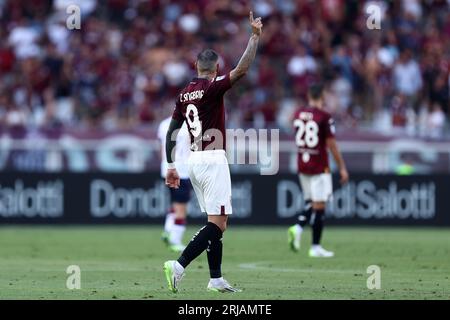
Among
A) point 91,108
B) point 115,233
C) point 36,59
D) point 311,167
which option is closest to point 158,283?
point 311,167

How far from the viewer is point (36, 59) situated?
95.2 ft

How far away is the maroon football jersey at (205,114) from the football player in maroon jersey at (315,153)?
6.06m

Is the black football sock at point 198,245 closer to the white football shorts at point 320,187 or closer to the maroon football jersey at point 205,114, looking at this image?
the maroon football jersey at point 205,114

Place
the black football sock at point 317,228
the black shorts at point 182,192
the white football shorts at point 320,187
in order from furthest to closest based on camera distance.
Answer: the black shorts at point 182,192 < the white football shorts at point 320,187 < the black football sock at point 317,228

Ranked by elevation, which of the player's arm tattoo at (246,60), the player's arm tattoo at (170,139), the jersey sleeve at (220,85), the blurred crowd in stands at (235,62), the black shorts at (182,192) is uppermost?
the blurred crowd in stands at (235,62)

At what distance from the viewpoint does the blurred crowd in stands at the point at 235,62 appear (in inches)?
1051

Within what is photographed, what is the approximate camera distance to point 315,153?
1839 centimetres

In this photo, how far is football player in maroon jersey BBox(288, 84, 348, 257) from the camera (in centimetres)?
1816

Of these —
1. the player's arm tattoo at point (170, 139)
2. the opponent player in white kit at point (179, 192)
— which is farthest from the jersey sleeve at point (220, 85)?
the opponent player in white kit at point (179, 192)

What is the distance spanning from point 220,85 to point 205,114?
15.3 inches

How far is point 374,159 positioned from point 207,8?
6750 mm

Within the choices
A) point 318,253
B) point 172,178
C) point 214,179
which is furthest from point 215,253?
point 318,253

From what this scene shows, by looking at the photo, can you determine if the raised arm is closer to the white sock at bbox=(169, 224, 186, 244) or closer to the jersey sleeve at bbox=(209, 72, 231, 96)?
the jersey sleeve at bbox=(209, 72, 231, 96)

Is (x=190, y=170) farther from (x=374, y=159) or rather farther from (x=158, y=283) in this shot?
(x=374, y=159)
